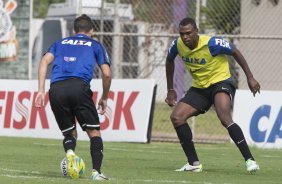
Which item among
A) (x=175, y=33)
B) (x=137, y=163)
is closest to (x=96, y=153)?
(x=137, y=163)

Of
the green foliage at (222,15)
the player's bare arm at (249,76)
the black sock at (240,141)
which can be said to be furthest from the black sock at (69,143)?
the green foliage at (222,15)

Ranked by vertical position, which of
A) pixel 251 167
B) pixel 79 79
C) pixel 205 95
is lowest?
pixel 251 167

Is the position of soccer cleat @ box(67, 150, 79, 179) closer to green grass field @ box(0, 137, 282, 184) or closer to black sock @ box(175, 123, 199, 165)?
green grass field @ box(0, 137, 282, 184)

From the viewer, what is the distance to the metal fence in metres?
22.8

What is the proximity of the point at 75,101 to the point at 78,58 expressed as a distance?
1.61 feet

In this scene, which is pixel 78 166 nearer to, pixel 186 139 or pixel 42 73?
pixel 42 73

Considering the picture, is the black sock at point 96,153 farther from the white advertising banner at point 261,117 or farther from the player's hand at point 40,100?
the white advertising banner at point 261,117

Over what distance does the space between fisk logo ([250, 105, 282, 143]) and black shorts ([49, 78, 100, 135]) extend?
812cm

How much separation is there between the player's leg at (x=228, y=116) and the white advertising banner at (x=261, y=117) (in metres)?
6.01

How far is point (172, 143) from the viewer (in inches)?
822

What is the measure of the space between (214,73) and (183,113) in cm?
67

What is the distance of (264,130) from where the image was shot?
62.1 feet

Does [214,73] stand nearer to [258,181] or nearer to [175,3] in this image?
[258,181]

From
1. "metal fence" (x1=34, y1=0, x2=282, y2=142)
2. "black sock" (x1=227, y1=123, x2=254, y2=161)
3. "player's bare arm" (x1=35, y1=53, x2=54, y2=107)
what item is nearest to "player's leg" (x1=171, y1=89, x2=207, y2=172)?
"black sock" (x1=227, y1=123, x2=254, y2=161)
